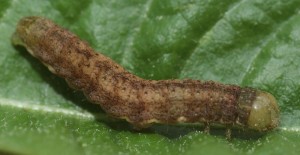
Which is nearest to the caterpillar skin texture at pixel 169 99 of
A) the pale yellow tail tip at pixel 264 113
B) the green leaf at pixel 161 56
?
the pale yellow tail tip at pixel 264 113

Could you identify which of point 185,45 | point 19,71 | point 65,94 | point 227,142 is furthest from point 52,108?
point 227,142

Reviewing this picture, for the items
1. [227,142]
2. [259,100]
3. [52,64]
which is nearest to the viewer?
[227,142]

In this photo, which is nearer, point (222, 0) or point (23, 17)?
point (222, 0)

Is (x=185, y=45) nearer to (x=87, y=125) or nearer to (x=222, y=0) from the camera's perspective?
(x=222, y=0)

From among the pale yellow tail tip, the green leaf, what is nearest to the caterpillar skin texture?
the pale yellow tail tip

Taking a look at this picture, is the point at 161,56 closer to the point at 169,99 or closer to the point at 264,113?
the point at 169,99

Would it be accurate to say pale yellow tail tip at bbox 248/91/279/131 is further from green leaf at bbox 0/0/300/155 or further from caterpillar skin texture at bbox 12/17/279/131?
green leaf at bbox 0/0/300/155

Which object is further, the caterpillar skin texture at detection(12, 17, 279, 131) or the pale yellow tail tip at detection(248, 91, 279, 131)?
the caterpillar skin texture at detection(12, 17, 279, 131)
